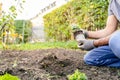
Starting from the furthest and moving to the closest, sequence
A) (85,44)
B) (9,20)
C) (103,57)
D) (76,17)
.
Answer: (76,17)
(9,20)
(103,57)
(85,44)

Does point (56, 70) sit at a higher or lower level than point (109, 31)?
lower

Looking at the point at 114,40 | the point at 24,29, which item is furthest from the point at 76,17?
the point at 24,29

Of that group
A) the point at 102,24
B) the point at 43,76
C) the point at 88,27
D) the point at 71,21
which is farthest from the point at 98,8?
the point at 43,76

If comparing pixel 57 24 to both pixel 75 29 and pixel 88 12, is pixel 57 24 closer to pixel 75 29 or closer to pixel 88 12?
pixel 88 12

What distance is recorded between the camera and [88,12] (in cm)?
1066

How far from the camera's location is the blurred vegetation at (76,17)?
9.48m

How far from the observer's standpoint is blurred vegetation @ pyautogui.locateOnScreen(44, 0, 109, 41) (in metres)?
9.48

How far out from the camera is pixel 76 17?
12.1 m

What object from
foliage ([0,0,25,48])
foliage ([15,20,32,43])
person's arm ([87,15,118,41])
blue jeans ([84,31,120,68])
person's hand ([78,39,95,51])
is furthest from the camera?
foliage ([15,20,32,43])

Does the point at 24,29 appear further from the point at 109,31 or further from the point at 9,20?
the point at 109,31

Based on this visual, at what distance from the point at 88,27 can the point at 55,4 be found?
1037 centimetres

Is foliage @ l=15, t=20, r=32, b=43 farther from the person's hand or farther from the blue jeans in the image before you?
the person's hand

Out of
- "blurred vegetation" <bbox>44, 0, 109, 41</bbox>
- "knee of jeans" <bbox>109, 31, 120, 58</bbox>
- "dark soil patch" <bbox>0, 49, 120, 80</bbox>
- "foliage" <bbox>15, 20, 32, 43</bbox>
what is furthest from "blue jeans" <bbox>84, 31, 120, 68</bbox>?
"foliage" <bbox>15, 20, 32, 43</bbox>

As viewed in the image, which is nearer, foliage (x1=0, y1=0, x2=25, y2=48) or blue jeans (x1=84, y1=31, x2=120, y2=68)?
blue jeans (x1=84, y1=31, x2=120, y2=68)
